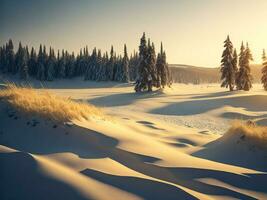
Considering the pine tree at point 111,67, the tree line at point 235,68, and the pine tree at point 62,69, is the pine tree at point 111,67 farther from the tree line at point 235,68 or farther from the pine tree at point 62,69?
the tree line at point 235,68

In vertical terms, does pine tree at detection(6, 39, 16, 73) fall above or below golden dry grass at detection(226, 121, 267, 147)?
above

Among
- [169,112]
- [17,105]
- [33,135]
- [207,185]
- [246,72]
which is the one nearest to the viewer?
[207,185]

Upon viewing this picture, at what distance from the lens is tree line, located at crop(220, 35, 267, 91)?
2362 inches

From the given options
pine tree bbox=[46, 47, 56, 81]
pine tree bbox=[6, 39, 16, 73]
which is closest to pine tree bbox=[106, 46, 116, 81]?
pine tree bbox=[46, 47, 56, 81]

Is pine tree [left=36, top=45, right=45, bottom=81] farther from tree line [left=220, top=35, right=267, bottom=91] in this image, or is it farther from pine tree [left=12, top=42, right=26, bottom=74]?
tree line [left=220, top=35, right=267, bottom=91]

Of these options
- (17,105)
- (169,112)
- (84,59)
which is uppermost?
(84,59)

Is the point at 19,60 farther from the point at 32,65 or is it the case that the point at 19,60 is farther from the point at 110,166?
the point at 110,166

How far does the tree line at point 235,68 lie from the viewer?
60000 millimetres

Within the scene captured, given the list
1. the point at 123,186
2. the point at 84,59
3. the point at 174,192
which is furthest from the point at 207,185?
the point at 84,59

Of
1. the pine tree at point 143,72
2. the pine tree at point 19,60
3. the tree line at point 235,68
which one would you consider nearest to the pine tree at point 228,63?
the tree line at point 235,68

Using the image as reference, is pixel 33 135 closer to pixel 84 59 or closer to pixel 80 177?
pixel 80 177

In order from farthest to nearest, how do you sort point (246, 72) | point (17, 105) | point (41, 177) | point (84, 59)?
1. point (84, 59)
2. point (246, 72)
3. point (17, 105)
4. point (41, 177)

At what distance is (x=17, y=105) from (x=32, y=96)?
2.60 ft

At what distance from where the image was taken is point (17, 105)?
9.98 m
